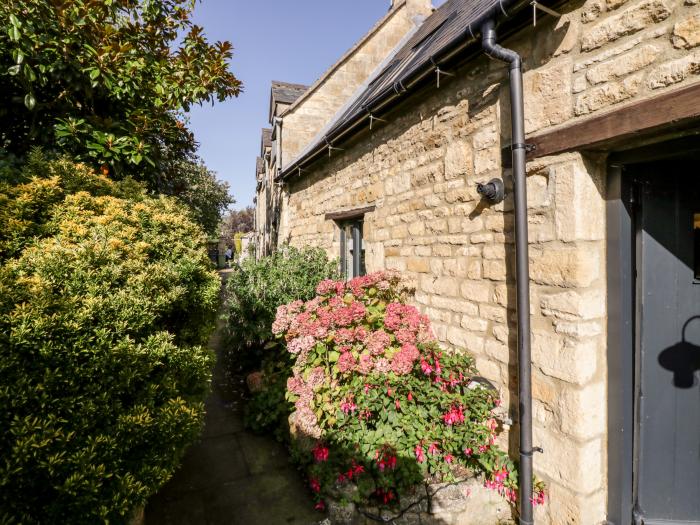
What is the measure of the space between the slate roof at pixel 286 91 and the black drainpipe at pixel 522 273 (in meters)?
8.52

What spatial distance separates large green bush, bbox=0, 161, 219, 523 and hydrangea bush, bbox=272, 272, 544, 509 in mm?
A: 1005

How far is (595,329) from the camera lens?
2326 mm

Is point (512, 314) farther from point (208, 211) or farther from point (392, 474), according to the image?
A: point (208, 211)

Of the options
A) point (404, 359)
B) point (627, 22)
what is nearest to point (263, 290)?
point (404, 359)

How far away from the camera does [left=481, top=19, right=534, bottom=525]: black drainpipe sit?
2482mm

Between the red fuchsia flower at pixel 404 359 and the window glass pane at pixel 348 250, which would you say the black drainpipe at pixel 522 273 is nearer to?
the red fuchsia flower at pixel 404 359

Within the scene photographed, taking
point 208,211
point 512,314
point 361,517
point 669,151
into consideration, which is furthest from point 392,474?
point 208,211

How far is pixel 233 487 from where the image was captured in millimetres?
3164

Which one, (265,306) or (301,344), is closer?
(301,344)

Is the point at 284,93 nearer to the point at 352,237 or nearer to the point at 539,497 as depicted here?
the point at 352,237

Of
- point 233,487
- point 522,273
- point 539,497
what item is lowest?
point 233,487

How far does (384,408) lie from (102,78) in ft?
16.7

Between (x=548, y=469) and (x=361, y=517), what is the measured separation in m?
1.45

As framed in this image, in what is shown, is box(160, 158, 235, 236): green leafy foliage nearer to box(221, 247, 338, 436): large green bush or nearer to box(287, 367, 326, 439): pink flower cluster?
box(221, 247, 338, 436): large green bush
